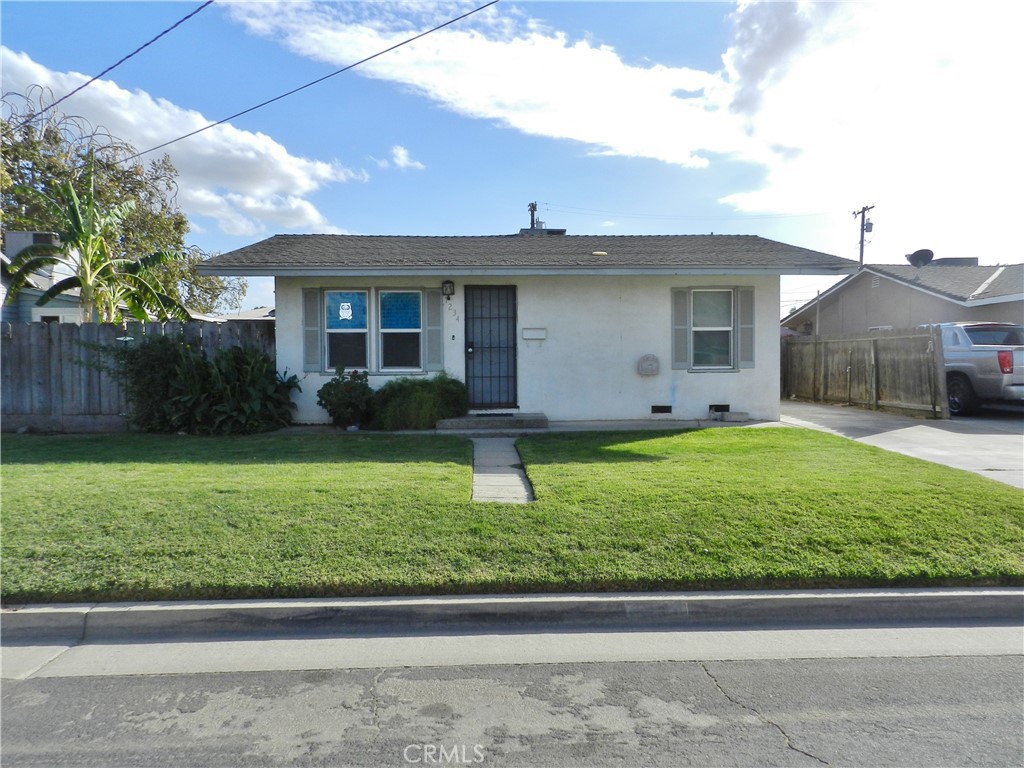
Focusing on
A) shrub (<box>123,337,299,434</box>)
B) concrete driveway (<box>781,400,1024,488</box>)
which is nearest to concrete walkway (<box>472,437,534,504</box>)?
shrub (<box>123,337,299,434</box>)

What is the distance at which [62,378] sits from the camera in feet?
38.1

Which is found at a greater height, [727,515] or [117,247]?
[117,247]

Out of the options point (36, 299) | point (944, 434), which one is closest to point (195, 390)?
point (36, 299)

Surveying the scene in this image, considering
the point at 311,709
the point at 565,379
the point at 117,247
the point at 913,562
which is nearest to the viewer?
the point at 311,709

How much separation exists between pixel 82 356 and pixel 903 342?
51.3 ft

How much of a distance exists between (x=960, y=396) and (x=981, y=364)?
2.54 feet

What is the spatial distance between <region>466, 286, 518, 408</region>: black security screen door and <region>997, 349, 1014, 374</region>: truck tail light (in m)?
9.65

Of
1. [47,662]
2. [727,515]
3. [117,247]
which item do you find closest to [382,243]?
[727,515]

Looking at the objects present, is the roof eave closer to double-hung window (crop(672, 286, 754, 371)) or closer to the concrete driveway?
double-hung window (crop(672, 286, 754, 371))

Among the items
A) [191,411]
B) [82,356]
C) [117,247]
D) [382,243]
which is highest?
[117,247]

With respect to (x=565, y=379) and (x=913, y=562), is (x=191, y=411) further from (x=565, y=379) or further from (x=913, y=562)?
(x=913, y=562)

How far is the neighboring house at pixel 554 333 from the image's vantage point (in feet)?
40.1

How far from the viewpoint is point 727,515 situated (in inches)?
241
